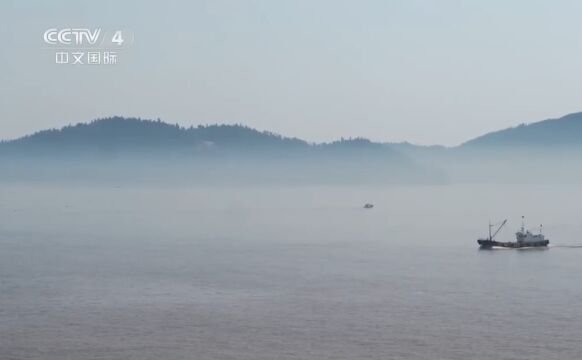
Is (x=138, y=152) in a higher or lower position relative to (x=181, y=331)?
higher

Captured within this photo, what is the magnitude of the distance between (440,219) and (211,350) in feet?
183

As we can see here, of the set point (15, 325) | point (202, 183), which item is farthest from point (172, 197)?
point (15, 325)

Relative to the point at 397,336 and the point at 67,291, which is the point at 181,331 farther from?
the point at 67,291

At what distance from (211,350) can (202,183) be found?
148 metres

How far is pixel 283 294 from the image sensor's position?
3191cm

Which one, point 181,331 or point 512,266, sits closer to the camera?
point 181,331

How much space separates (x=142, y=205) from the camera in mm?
98375

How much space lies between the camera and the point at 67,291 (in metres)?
32.0

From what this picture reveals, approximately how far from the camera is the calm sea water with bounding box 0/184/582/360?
2383 centimetres

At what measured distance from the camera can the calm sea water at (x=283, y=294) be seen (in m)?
23.8

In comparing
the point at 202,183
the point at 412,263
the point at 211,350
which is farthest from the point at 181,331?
the point at 202,183

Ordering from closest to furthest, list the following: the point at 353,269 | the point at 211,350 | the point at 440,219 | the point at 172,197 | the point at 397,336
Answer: the point at 211,350 → the point at 397,336 → the point at 353,269 → the point at 440,219 → the point at 172,197

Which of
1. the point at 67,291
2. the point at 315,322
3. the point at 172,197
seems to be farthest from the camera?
the point at 172,197

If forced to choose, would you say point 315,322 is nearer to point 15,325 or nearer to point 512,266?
point 15,325
